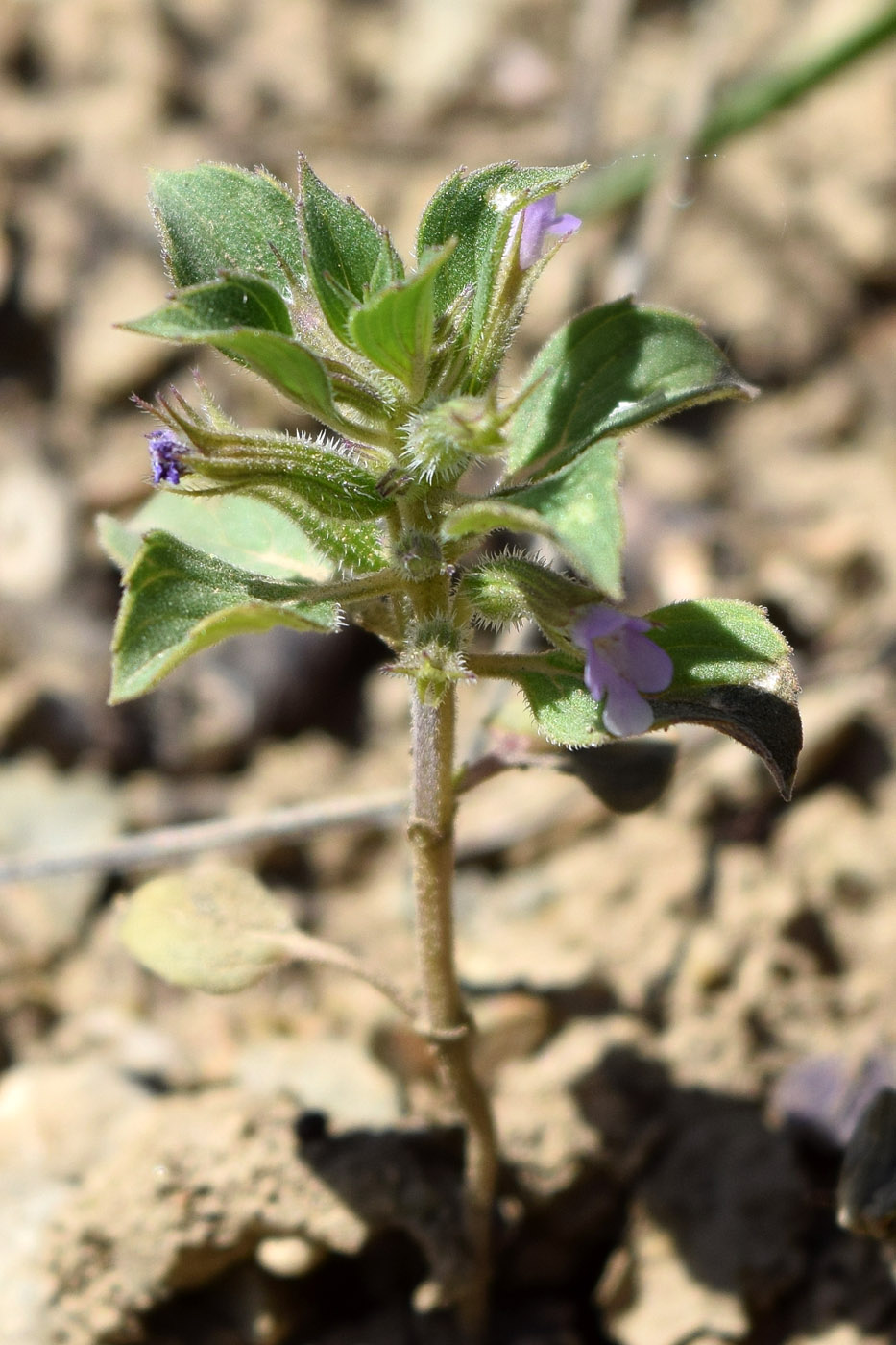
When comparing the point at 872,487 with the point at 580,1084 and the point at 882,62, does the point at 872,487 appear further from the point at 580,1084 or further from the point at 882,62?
the point at 580,1084

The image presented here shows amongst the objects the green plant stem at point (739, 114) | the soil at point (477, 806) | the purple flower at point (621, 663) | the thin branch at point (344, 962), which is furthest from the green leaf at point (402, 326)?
the green plant stem at point (739, 114)

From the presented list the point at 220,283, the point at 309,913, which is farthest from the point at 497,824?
the point at 220,283

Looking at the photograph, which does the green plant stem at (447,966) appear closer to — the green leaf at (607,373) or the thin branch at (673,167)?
the green leaf at (607,373)

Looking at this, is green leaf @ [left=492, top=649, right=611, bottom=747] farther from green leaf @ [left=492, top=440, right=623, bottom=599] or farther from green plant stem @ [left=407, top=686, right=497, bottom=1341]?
green leaf @ [left=492, top=440, right=623, bottom=599]

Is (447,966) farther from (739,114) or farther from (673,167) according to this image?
(739,114)

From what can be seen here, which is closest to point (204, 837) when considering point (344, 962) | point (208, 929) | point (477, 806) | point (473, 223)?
point (208, 929)

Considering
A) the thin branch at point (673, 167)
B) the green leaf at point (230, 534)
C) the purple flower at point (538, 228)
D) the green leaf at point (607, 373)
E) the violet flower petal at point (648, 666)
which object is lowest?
the violet flower petal at point (648, 666)
